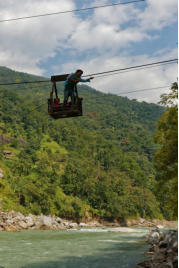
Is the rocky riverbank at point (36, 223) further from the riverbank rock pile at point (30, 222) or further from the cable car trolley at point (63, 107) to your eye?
the cable car trolley at point (63, 107)

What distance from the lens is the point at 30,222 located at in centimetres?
6031

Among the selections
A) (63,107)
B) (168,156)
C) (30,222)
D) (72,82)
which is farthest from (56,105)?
(30,222)

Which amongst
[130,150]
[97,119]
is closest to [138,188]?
[130,150]

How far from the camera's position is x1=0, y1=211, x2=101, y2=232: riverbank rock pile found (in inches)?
2152

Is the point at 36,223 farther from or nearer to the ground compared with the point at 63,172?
nearer to the ground

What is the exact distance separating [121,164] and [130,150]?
35.8 meters

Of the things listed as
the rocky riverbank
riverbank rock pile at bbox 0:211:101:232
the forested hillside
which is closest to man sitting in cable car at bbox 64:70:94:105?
riverbank rock pile at bbox 0:211:101:232

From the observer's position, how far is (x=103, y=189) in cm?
8800

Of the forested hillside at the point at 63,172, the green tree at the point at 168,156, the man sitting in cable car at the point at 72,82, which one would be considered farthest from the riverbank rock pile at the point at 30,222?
the man sitting in cable car at the point at 72,82

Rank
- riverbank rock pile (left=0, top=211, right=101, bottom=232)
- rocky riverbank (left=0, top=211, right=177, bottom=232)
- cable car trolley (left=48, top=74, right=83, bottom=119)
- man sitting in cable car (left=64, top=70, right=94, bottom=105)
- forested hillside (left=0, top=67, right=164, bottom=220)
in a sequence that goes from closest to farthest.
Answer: man sitting in cable car (left=64, top=70, right=94, bottom=105), cable car trolley (left=48, top=74, right=83, bottom=119), riverbank rock pile (left=0, top=211, right=101, bottom=232), rocky riverbank (left=0, top=211, right=177, bottom=232), forested hillside (left=0, top=67, right=164, bottom=220)

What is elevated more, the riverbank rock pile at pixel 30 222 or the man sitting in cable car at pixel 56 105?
the man sitting in cable car at pixel 56 105

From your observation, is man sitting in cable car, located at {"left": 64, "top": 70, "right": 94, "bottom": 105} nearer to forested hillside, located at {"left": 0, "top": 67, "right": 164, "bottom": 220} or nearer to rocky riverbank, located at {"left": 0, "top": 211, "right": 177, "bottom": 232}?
rocky riverbank, located at {"left": 0, "top": 211, "right": 177, "bottom": 232}

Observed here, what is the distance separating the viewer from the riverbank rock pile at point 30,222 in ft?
179

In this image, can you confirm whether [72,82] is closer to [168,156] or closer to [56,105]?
[56,105]
